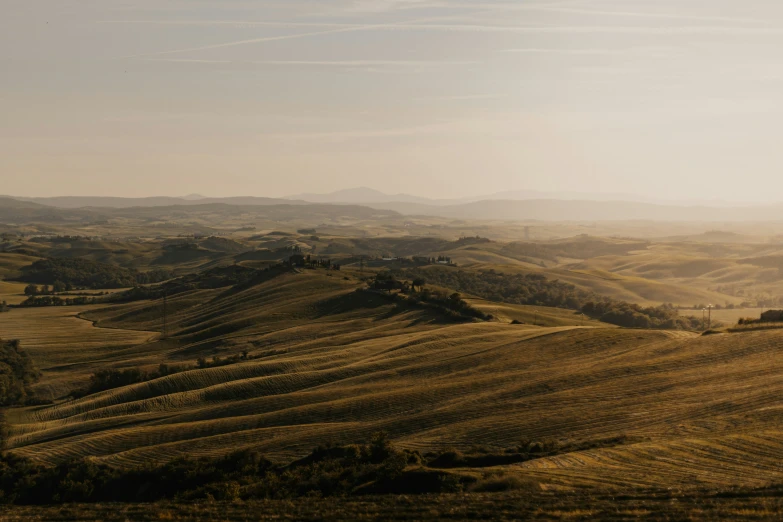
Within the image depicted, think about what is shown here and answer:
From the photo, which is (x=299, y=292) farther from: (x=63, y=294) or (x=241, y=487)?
(x=241, y=487)

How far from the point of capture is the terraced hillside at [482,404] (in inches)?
1486

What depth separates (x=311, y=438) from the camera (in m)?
50.8

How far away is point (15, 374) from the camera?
9331cm

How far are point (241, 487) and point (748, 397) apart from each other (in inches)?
1249

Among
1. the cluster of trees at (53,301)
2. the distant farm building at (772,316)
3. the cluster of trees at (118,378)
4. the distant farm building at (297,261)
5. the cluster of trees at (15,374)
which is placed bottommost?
the cluster of trees at (53,301)

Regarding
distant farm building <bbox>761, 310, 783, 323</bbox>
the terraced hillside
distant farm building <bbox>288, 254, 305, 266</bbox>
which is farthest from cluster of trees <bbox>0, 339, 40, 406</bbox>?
distant farm building <bbox>761, 310, 783, 323</bbox>

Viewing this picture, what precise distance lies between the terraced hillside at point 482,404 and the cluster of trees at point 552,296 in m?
44.9

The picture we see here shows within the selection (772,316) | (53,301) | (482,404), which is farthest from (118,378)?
(53,301)

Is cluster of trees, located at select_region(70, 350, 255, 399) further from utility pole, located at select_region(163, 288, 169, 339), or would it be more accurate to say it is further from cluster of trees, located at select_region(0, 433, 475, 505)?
utility pole, located at select_region(163, 288, 169, 339)

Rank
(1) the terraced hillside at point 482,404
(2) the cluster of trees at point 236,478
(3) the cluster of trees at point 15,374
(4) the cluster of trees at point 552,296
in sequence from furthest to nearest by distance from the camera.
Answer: (4) the cluster of trees at point 552,296 < (3) the cluster of trees at point 15,374 < (1) the terraced hillside at point 482,404 < (2) the cluster of trees at point 236,478

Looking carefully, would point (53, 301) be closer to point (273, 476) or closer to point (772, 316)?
point (772, 316)

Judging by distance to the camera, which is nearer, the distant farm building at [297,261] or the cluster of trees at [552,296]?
the cluster of trees at [552,296]

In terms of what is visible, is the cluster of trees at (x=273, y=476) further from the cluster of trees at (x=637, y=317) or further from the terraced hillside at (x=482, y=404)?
the cluster of trees at (x=637, y=317)

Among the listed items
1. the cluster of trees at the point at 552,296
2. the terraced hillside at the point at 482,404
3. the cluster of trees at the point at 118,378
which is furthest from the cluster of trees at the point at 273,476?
the cluster of trees at the point at 552,296
